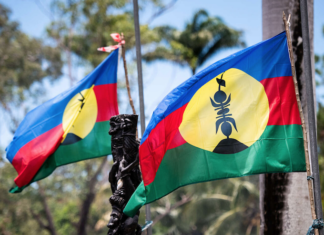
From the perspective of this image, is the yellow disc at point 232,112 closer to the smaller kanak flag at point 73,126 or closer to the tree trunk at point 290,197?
the tree trunk at point 290,197

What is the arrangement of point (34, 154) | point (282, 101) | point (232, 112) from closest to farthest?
point (282, 101)
point (232, 112)
point (34, 154)

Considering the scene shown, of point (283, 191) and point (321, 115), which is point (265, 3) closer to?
point (283, 191)

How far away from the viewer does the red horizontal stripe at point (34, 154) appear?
579cm

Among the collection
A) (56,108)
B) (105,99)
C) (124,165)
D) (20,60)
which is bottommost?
(124,165)

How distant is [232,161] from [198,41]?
15133 mm

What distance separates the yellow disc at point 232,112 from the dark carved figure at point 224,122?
0.9 inches

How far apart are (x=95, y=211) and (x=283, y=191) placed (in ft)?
72.0

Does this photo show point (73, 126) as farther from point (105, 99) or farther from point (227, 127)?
point (227, 127)

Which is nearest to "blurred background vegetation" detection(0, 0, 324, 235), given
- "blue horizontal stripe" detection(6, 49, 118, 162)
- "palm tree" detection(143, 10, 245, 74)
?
"palm tree" detection(143, 10, 245, 74)

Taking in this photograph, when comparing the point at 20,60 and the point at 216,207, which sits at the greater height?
the point at 20,60

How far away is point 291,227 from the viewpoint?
15.6 ft

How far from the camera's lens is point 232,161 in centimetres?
413

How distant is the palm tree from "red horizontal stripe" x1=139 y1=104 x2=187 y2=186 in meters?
14.3

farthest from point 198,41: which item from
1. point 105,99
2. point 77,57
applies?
point 105,99
